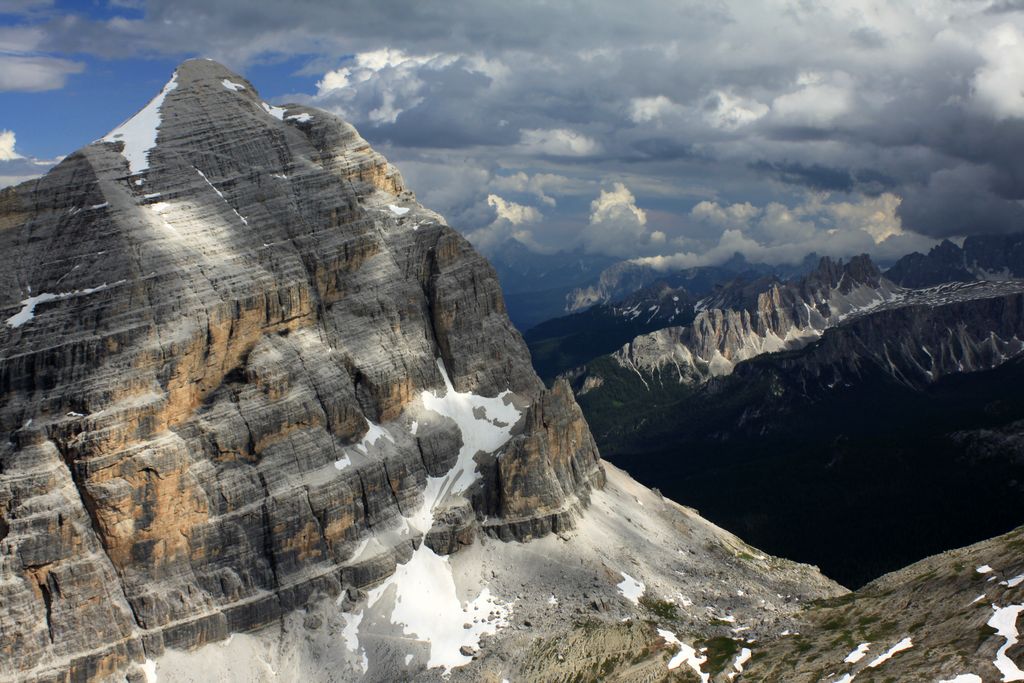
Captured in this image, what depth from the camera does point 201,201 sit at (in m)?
150

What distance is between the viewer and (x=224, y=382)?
141 meters

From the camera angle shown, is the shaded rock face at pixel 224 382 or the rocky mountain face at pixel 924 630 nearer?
the rocky mountain face at pixel 924 630

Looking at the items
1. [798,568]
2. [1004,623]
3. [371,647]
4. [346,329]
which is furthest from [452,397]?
[1004,623]

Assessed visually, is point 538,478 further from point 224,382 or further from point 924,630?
point 924,630

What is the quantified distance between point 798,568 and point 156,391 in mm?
126912

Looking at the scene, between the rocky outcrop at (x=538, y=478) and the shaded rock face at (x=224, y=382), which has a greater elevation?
the shaded rock face at (x=224, y=382)

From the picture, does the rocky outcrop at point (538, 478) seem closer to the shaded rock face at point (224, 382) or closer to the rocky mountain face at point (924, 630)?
the shaded rock face at point (224, 382)

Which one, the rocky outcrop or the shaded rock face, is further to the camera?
the rocky outcrop

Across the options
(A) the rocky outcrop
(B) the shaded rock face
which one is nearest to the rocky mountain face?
(A) the rocky outcrop

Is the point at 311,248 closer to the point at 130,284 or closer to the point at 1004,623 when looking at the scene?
the point at 130,284

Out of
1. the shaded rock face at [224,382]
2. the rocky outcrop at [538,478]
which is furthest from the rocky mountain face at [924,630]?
the shaded rock face at [224,382]

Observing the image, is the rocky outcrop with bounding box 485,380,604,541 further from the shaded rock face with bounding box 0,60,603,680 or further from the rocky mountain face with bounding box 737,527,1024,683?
the rocky mountain face with bounding box 737,527,1024,683

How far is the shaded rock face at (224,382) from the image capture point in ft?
397

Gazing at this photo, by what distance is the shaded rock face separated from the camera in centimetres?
12106
